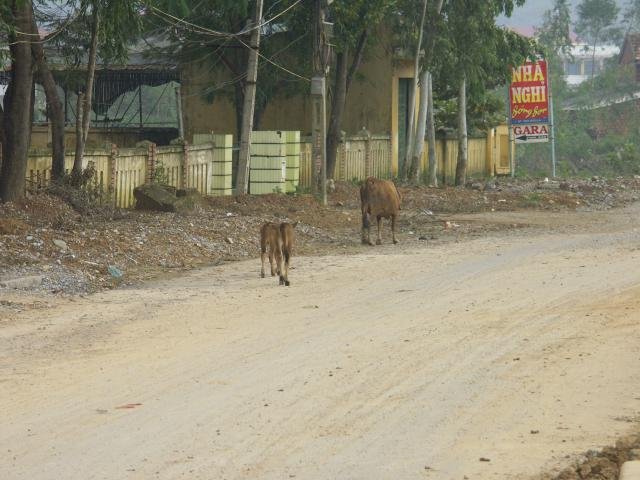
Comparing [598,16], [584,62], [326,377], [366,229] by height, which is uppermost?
[584,62]

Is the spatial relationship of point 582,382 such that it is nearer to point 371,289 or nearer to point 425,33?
point 371,289

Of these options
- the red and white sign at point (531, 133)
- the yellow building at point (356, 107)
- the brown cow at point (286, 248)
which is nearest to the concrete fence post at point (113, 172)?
the brown cow at point (286, 248)

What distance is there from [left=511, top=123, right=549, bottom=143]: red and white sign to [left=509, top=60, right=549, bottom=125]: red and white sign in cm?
17

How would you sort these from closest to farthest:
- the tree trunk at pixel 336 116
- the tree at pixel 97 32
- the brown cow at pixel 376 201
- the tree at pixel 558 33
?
the tree at pixel 97 32, the brown cow at pixel 376 201, the tree trunk at pixel 336 116, the tree at pixel 558 33

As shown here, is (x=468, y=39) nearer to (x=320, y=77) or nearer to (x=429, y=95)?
(x=429, y=95)

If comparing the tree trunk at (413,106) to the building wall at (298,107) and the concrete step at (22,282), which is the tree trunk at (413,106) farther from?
the concrete step at (22,282)

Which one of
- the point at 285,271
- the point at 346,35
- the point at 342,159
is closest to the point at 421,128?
the point at 342,159

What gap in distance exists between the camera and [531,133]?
1780 inches

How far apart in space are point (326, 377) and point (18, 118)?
476 inches

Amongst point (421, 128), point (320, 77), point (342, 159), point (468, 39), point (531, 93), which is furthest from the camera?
point (531, 93)

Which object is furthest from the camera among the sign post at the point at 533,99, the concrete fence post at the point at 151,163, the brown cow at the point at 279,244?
the sign post at the point at 533,99

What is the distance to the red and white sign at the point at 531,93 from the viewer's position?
4497 cm

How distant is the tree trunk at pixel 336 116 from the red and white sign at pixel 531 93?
11.7m

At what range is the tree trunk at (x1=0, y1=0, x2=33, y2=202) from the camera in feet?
68.5
